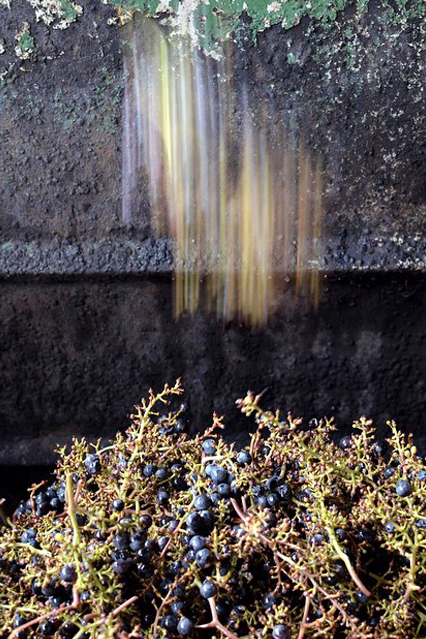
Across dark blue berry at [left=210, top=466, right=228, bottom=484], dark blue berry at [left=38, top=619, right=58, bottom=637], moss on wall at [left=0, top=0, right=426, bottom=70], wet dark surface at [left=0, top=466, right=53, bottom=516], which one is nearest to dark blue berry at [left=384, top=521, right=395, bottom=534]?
dark blue berry at [left=210, top=466, right=228, bottom=484]

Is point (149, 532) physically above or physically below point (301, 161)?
below

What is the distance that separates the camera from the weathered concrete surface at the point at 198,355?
4.78 ft

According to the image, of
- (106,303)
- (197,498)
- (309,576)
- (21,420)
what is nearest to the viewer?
(309,576)

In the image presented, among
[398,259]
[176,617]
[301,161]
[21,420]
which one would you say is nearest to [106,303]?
[21,420]

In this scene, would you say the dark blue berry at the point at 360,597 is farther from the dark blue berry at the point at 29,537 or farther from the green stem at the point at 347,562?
the dark blue berry at the point at 29,537

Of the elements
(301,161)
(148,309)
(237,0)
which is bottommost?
(148,309)

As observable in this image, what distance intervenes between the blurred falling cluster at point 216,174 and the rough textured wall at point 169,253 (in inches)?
1.3

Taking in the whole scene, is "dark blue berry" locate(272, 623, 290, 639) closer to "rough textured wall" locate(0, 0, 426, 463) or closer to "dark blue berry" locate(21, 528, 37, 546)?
"dark blue berry" locate(21, 528, 37, 546)

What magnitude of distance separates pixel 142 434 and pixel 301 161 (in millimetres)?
715

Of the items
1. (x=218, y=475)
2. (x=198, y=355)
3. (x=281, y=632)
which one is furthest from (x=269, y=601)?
(x=198, y=355)

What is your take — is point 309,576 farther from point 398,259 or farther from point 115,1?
Answer: point 115,1

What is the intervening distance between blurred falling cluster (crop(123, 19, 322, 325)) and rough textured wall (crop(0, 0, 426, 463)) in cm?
3

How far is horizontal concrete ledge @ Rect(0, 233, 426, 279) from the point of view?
1.37 meters

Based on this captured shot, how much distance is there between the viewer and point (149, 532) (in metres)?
0.85
